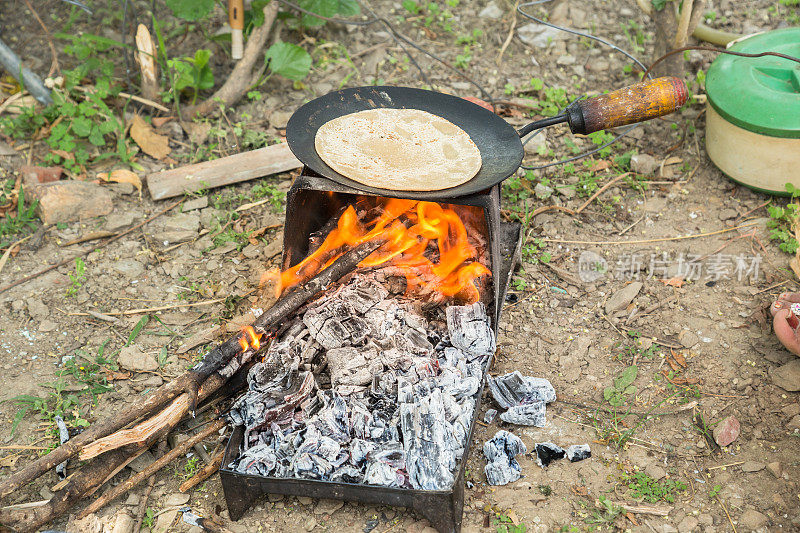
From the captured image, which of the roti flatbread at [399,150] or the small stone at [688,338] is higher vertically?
the roti flatbread at [399,150]

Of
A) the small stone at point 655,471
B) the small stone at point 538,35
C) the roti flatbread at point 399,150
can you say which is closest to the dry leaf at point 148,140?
the roti flatbread at point 399,150

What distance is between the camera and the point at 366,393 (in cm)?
295

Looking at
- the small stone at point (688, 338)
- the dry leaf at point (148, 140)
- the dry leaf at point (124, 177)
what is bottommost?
the small stone at point (688, 338)

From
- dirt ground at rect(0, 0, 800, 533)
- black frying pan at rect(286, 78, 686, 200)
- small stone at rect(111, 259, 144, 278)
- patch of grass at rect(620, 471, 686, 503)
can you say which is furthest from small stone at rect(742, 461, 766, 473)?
small stone at rect(111, 259, 144, 278)

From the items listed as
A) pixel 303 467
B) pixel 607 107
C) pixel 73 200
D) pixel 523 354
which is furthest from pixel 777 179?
pixel 73 200

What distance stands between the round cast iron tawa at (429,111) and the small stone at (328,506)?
1.30m

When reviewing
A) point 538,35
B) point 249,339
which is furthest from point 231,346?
point 538,35

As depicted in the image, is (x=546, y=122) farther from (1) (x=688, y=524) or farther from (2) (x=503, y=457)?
(1) (x=688, y=524)

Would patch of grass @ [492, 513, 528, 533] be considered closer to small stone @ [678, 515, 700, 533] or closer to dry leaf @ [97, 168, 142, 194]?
small stone @ [678, 515, 700, 533]

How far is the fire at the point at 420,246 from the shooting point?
3428 millimetres

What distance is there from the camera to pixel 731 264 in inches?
156

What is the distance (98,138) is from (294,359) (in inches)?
95.1

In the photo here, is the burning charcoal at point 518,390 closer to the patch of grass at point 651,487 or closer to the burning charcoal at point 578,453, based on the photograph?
the burning charcoal at point 578,453

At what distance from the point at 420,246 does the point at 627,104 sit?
121 centimetres
